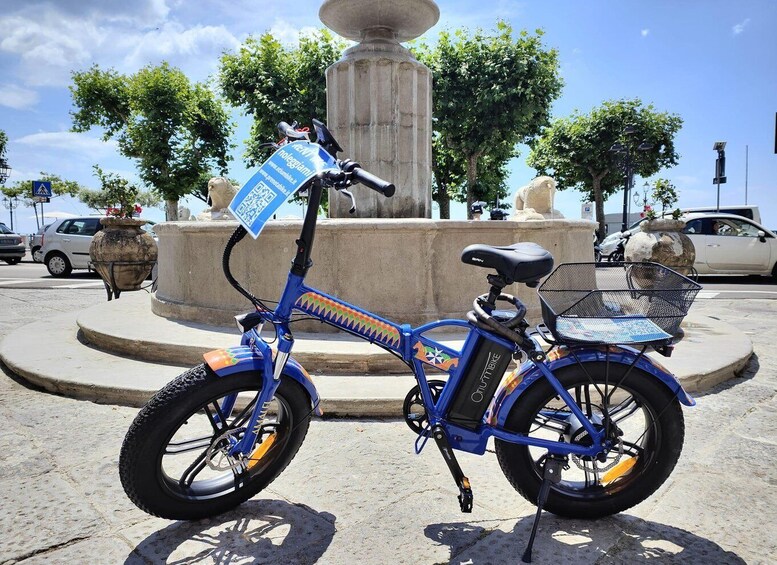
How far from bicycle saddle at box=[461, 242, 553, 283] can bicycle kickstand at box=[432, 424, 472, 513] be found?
69 centimetres

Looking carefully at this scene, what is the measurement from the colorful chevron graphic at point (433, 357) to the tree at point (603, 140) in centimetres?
3344

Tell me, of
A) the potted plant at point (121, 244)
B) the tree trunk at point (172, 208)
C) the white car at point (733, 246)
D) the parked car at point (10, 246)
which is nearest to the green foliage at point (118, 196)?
the potted plant at point (121, 244)

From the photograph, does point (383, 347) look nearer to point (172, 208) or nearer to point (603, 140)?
point (172, 208)

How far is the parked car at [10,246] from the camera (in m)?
20.7

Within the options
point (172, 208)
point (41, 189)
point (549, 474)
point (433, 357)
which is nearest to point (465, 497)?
point (549, 474)

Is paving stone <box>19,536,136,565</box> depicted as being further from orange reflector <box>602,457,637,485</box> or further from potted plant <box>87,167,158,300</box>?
potted plant <box>87,167,158,300</box>

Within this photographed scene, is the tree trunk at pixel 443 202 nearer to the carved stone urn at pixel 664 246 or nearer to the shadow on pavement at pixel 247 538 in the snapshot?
the carved stone urn at pixel 664 246

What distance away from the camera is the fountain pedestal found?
6.60m

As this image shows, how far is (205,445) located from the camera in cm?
229

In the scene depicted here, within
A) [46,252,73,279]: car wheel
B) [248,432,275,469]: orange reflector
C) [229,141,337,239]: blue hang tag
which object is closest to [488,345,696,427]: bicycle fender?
[248,432,275,469]: orange reflector

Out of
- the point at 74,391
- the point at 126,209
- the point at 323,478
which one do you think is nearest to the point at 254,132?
the point at 126,209

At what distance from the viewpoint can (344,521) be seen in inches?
90.5

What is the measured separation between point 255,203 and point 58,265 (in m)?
16.0

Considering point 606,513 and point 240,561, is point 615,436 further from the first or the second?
point 240,561
